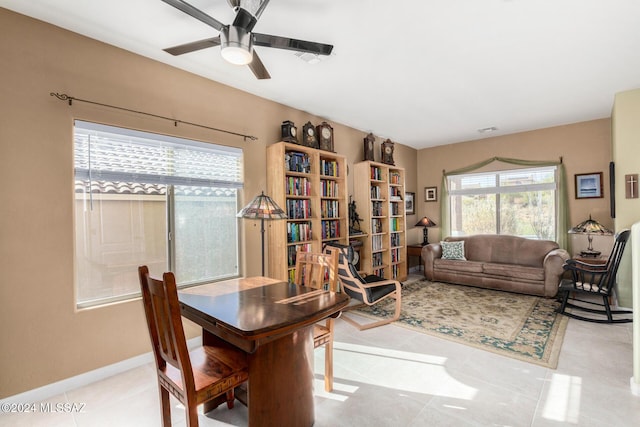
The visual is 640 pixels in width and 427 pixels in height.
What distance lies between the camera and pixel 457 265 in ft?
17.1

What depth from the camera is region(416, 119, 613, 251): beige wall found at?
4.70 meters

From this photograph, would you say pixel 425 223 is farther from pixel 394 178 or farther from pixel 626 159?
pixel 626 159

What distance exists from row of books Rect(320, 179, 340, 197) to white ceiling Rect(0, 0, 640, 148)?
2.94 feet

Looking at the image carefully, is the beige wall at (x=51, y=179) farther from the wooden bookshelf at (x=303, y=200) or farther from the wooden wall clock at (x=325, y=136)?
the wooden wall clock at (x=325, y=136)

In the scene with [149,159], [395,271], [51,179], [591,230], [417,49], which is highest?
[417,49]

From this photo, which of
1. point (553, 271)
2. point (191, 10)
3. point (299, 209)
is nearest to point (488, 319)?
point (553, 271)

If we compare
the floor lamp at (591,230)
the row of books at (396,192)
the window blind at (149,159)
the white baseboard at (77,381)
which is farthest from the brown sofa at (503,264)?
the white baseboard at (77,381)

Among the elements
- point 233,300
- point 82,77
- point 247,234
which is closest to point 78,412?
point 233,300

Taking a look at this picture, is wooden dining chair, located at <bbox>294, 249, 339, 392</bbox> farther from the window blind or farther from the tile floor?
the window blind

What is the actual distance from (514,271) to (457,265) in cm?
85

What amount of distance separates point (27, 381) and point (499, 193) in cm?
679

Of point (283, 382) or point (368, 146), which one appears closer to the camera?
point (283, 382)

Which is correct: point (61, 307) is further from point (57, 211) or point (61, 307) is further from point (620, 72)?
point (620, 72)

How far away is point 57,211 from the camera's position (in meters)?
2.28
